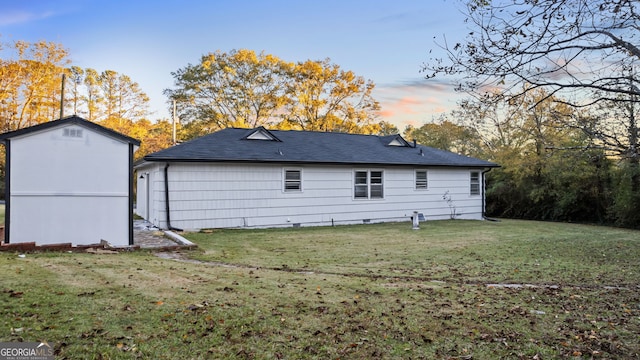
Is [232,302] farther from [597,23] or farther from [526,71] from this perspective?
[597,23]

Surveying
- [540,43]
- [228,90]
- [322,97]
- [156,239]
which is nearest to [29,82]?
[228,90]

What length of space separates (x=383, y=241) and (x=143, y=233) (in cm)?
677

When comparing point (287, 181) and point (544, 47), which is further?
point (287, 181)

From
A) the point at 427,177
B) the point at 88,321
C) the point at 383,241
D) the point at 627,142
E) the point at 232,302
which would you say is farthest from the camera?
the point at 427,177

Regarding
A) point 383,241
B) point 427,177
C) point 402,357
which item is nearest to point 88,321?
point 402,357

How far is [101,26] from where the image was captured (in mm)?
16562

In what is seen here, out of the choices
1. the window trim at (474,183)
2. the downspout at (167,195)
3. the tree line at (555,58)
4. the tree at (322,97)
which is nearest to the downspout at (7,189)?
the downspout at (167,195)

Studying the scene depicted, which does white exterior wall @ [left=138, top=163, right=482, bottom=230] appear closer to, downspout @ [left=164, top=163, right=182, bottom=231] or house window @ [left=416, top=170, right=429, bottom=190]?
downspout @ [left=164, top=163, right=182, bottom=231]

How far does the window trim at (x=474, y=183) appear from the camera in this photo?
1964 centimetres

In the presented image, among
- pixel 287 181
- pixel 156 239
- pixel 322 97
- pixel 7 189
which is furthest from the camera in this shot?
pixel 322 97

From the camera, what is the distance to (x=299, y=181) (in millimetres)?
15102

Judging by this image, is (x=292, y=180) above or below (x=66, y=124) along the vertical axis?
below

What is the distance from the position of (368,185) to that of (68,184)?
10.9 metres

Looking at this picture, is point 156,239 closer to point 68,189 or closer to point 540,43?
point 68,189
